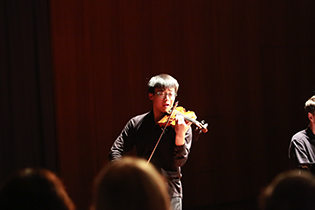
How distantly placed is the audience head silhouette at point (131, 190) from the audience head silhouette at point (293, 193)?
0.28 metres

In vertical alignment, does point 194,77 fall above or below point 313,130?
above

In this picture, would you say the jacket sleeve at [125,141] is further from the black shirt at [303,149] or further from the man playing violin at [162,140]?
the black shirt at [303,149]

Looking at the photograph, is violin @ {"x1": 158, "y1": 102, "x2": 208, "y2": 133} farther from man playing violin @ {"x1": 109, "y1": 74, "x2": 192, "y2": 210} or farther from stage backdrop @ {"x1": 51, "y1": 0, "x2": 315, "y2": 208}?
stage backdrop @ {"x1": 51, "y1": 0, "x2": 315, "y2": 208}

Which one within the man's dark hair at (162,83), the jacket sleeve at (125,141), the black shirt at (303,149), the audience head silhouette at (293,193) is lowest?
the black shirt at (303,149)

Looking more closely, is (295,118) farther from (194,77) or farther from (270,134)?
(194,77)

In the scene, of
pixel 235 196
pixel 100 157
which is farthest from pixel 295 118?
pixel 100 157

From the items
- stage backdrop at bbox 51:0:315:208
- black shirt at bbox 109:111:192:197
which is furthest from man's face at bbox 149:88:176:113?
stage backdrop at bbox 51:0:315:208

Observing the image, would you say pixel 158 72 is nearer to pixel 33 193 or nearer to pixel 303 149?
pixel 303 149

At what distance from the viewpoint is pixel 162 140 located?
2.85 m

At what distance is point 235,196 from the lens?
5434 mm

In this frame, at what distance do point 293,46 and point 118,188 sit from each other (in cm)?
532

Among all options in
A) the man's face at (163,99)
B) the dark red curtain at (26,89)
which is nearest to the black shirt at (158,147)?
the man's face at (163,99)

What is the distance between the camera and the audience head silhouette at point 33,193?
40.6 inches

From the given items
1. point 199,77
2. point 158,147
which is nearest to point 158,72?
point 199,77
